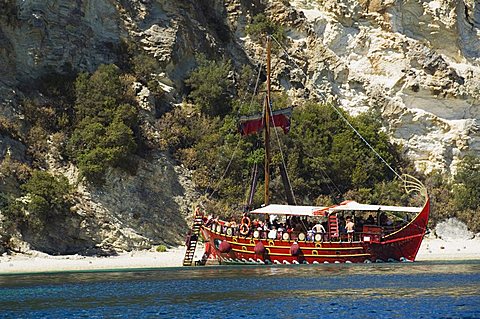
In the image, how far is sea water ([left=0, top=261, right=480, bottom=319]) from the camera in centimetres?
2239

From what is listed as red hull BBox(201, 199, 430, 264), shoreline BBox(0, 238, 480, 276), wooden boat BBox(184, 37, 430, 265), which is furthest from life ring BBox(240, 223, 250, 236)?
shoreline BBox(0, 238, 480, 276)

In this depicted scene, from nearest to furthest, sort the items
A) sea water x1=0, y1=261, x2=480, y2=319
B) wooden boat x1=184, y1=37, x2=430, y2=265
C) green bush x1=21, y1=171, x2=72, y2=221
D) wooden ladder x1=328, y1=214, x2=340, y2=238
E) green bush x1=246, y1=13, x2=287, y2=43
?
sea water x1=0, y1=261, x2=480, y2=319 < wooden boat x1=184, y1=37, x2=430, y2=265 < wooden ladder x1=328, y1=214, x2=340, y2=238 < green bush x1=21, y1=171, x2=72, y2=221 < green bush x1=246, y1=13, x2=287, y2=43

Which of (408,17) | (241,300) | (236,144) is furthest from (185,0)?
(241,300)

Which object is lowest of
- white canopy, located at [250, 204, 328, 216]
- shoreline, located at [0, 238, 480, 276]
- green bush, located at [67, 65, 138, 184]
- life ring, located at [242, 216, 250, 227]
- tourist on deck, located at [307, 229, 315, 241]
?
shoreline, located at [0, 238, 480, 276]

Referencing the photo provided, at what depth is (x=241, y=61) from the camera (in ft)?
193

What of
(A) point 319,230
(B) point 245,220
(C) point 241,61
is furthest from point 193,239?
(C) point 241,61

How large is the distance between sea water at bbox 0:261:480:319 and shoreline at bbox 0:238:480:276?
5.70 feet

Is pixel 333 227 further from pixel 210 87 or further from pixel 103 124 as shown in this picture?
pixel 210 87

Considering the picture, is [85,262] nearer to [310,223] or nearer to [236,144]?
[310,223]

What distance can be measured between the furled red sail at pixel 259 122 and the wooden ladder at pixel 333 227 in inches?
321

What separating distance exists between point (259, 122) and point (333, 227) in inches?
343

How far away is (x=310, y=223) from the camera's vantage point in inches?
1598

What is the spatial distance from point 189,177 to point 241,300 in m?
23.7

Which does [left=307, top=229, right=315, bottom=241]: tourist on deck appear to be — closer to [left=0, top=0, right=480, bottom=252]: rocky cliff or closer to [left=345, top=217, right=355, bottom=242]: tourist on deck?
[left=345, top=217, right=355, bottom=242]: tourist on deck
